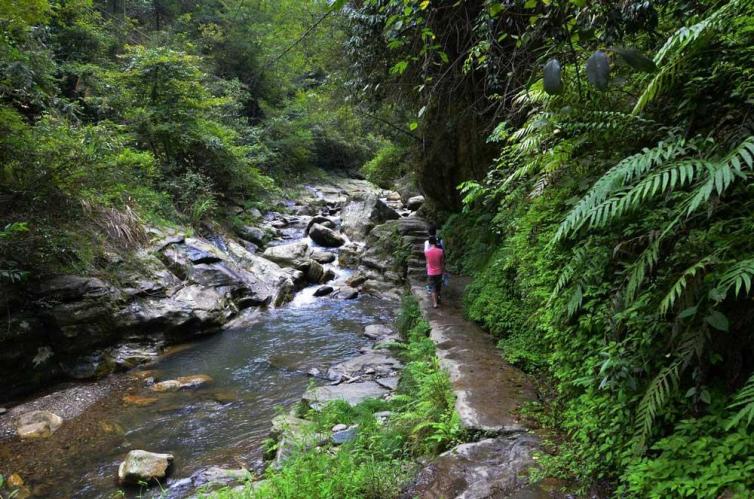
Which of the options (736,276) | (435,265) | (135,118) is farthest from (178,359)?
(736,276)

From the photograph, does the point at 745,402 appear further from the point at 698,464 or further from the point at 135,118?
the point at 135,118

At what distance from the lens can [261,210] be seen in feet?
66.3

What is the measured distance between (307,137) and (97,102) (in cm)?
1300

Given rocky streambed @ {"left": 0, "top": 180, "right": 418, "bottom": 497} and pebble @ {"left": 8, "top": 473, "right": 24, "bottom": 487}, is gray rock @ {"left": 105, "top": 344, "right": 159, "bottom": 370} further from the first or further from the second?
pebble @ {"left": 8, "top": 473, "right": 24, "bottom": 487}

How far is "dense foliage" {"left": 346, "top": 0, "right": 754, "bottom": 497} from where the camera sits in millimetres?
2191

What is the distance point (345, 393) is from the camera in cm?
661

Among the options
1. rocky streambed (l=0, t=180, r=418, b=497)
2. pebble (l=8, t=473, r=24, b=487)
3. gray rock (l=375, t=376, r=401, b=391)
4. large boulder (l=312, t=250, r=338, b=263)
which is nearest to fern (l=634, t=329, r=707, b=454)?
rocky streambed (l=0, t=180, r=418, b=497)

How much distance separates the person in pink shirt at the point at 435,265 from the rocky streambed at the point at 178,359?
153 cm

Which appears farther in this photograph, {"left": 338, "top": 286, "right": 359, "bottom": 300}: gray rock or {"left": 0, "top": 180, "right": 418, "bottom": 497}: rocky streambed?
{"left": 338, "top": 286, "right": 359, "bottom": 300}: gray rock

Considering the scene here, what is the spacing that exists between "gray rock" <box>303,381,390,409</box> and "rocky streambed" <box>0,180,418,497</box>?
0.03 metres

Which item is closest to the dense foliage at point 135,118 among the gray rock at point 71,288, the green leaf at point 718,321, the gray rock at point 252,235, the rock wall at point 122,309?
the gray rock at point 71,288

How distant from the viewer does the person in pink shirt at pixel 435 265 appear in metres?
8.04

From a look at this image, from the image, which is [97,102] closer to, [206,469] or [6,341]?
[6,341]

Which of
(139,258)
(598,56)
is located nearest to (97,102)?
(139,258)
